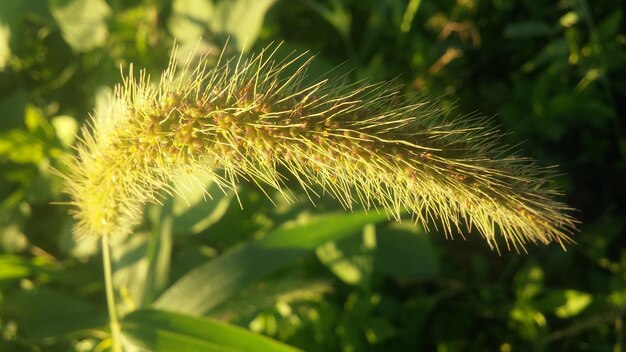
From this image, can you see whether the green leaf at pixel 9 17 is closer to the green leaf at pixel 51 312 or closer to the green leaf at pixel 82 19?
the green leaf at pixel 82 19

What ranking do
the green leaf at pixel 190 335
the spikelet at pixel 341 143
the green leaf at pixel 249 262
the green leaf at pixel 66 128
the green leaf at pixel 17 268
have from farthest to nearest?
the green leaf at pixel 66 128, the green leaf at pixel 17 268, the green leaf at pixel 249 262, the green leaf at pixel 190 335, the spikelet at pixel 341 143

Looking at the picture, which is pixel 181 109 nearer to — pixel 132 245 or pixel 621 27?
pixel 132 245

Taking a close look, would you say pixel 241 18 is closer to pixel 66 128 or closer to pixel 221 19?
pixel 221 19

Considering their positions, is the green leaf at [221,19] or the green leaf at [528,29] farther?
the green leaf at [528,29]

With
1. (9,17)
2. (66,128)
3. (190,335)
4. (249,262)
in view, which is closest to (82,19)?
(9,17)

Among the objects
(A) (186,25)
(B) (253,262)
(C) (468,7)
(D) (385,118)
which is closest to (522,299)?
(B) (253,262)

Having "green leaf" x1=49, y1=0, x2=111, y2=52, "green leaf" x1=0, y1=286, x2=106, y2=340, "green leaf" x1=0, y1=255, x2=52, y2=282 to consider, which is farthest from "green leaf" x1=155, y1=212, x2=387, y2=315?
"green leaf" x1=49, y1=0, x2=111, y2=52

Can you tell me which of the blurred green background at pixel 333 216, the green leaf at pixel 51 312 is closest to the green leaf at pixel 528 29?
the blurred green background at pixel 333 216
